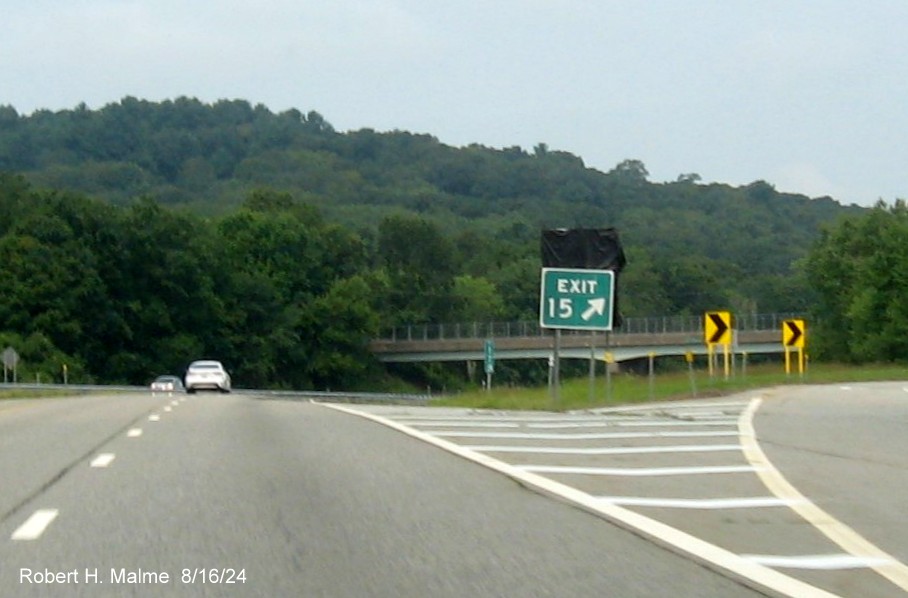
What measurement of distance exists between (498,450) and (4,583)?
Answer: 9.80 m

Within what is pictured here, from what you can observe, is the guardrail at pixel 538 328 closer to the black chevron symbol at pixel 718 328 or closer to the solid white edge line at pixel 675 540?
the black chevron symbol at pixel 718 328

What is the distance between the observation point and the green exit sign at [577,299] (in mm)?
35844

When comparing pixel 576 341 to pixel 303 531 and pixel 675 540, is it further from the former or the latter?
pixel 675 540

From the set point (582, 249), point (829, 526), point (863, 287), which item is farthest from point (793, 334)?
point (863, 287)

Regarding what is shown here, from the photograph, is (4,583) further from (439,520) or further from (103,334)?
(103,334)

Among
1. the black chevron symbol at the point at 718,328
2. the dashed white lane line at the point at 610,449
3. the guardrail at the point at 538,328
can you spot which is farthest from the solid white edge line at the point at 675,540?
the guardrail at the point at 538,328

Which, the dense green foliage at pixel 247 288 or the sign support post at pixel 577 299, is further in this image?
the dense green foliage at pixel 247 288

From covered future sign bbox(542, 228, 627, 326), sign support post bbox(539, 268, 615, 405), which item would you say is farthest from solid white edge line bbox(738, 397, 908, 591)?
covered future sign bbox(542, 228, 627, 326)

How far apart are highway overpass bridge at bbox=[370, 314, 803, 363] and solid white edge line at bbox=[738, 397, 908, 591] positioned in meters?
78.8

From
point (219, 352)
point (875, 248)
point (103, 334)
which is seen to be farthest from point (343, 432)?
point (875, 248)

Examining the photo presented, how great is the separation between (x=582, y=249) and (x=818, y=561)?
2911 cm

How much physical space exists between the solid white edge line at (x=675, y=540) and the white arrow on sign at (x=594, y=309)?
63.5ft

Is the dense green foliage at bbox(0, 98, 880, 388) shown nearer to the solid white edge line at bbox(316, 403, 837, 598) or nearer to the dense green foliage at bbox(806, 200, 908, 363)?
the dense green foliage at bbox(806, 200, 908, 363)

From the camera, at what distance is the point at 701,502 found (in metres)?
13.2
